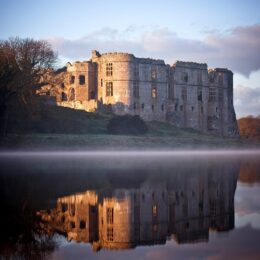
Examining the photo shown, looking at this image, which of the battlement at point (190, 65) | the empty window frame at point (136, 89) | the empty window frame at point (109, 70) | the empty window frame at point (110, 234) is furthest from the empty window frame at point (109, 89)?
the empty window frame at point (110, 234)

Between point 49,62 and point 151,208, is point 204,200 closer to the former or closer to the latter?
point 151,208

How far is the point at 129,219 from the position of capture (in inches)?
335

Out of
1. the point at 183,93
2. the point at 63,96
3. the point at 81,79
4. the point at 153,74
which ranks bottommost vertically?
the point at 63,96

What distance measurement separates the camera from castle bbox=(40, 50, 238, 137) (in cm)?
6053

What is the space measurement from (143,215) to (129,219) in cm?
47

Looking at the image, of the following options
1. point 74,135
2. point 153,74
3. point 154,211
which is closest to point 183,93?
point 153,74

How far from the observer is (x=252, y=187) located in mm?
13383

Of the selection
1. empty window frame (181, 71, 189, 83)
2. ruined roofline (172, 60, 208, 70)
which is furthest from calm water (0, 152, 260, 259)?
ruined roofline (172, 60, 208, 70)

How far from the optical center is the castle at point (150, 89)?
60.5 m

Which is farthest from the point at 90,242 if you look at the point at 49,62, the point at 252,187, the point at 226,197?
the point at 49,62

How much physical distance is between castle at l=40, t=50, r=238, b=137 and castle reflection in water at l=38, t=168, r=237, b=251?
46983 millimetres

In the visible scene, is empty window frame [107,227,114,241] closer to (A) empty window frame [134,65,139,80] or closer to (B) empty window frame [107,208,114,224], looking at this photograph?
(B) empty window frame [107,208,114,224]

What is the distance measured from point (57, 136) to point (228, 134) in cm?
3669

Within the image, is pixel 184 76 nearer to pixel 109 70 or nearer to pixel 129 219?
pixel 109 70
